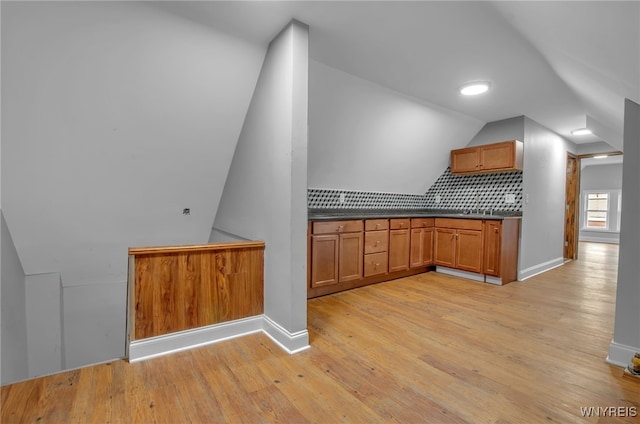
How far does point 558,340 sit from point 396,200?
2.87 m

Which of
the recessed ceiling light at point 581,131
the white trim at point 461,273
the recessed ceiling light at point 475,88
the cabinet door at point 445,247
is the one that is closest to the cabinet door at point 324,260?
the cabinet door at point 445,247

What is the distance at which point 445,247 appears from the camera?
13.9 feet

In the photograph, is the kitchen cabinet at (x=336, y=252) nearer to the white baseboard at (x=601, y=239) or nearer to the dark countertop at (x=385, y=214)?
the dark countertop at (x=385, y=214)

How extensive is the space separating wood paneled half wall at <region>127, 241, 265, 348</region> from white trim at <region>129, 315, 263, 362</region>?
0.03 m

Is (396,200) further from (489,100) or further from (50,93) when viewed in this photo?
(50,93)

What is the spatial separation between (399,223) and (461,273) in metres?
1.20

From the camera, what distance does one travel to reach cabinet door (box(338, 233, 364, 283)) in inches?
131

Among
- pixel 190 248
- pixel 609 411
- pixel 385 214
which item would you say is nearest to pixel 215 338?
pixel 190 248

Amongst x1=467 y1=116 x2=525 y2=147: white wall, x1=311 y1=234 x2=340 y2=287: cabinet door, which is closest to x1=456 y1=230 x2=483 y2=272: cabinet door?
x1=467 y1=116 x2=525 y2=147: white wall

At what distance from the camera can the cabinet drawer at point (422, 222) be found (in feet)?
13.4

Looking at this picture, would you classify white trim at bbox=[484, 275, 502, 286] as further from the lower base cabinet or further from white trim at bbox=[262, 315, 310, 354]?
white trim at bbox=[262, 315, 310, 354]

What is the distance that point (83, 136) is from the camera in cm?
227

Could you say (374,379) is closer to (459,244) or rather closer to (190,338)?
(190,338)

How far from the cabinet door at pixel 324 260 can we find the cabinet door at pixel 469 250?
188 cm
